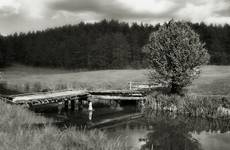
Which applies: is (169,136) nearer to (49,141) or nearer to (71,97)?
(49,141)

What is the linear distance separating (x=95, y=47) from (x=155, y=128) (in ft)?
329

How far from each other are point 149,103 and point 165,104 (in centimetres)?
283

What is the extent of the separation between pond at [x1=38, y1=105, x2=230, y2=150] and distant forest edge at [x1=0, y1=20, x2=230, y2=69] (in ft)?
244

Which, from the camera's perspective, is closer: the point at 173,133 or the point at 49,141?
the point at 49,141

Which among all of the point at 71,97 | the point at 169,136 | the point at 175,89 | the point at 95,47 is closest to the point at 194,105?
the point at 175,89

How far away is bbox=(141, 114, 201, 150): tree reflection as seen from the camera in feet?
88.0

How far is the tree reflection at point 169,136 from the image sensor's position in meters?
26.8

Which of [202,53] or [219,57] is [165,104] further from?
[219,57]

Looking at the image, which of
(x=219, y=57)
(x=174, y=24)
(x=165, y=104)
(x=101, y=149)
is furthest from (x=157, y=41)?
(x=219, y=57)

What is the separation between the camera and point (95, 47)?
13250 centimetres

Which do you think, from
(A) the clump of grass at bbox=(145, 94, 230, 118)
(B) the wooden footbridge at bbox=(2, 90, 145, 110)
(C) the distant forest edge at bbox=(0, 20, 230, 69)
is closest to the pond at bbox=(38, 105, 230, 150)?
(A) the clump of grass at bbox=(145, 94, 230, 118)

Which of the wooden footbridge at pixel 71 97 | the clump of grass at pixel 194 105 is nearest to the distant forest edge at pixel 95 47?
the wooden footbridge at pixel 71 97

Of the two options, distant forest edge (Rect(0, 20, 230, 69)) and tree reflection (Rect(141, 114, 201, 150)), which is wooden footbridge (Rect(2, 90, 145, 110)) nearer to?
tree reflection (Rect(141, 114, 201, 150))

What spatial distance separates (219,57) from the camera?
405ft
